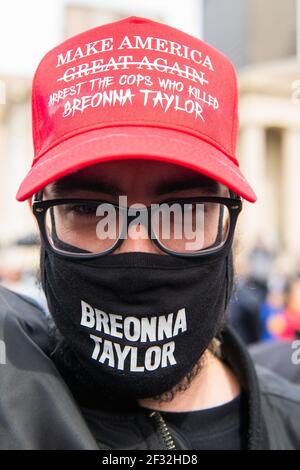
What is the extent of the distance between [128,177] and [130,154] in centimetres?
8

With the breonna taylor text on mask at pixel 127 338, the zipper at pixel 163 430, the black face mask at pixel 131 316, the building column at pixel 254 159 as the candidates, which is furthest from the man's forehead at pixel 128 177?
the building column at pixel 254 159

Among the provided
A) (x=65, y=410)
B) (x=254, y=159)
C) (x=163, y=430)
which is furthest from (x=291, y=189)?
(x=65, y=410)

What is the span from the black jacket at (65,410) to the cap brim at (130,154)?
30cm

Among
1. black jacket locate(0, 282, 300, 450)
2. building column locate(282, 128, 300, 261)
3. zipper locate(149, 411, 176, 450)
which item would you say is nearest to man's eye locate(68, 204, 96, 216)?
black jacket locate(0, 282, 300, 450)

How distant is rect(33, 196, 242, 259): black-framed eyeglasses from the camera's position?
113 centimetres

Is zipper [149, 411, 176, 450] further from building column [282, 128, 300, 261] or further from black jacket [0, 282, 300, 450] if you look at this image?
building column [282, 128, 300, 261]

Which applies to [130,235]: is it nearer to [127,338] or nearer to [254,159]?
[127,338]

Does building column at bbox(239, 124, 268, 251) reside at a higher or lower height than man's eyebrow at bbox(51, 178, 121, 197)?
higher

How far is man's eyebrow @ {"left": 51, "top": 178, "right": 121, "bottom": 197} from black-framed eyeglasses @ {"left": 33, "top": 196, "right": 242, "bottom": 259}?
3cm

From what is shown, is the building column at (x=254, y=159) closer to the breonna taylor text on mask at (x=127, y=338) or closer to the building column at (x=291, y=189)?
the building column at (x=291, y=189)

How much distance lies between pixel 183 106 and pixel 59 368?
639 millimetres

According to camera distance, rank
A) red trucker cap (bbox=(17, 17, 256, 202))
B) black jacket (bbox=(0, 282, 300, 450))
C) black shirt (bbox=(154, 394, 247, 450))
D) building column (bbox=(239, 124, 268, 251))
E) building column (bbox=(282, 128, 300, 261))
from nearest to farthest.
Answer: black jacket (bbox=(0, 282, 300, 450))
red trucker cap (bbox=(17, 17, 256, 202))
black shirt (bbox=(154, 394, 247, 450))
building column (bbox=(239, 124, 268, 251))
building column (bbox=(282, 128, 300, 261))

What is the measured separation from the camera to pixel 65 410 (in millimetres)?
1019

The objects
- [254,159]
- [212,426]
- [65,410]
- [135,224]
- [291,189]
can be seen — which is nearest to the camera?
[65,410]
